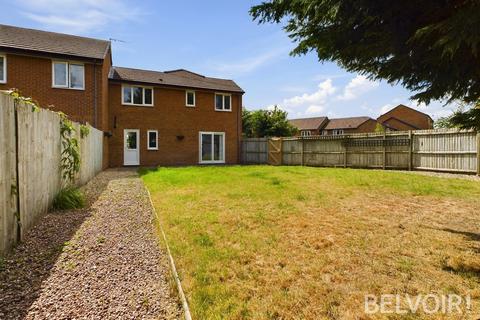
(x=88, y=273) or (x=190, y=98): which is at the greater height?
(x=190, y=98)

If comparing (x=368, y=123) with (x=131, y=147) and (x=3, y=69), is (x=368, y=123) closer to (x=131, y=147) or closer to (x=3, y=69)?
(x=131, y=147)

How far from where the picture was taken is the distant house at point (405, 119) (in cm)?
4453

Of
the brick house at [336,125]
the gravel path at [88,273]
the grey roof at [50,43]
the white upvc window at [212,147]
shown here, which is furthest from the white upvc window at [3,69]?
the brick house at [336,125]

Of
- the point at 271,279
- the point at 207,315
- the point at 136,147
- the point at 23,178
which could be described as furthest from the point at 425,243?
the point at 136,147

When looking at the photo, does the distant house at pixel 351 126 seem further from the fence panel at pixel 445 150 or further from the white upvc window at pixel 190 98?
the fence panel at pixel 445 150

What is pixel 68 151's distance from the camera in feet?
23.4

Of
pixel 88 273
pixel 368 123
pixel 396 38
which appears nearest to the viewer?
pixel 396 38

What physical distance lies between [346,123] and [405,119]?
8604mm

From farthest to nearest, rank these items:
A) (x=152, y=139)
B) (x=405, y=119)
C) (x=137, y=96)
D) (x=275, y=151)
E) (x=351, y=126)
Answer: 1. (x=351, y=126)
2. (x=405, y=119)
3. (x=275, y=151)
4. (x=152, y=139)
5. (x=137, y=96)

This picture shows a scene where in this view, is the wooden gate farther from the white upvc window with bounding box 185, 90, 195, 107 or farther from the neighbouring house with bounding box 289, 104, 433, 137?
the neighbouring house with bounding box 289, 104, 433, 137

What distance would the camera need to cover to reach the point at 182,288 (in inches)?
110

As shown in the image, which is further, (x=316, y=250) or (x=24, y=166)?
(x=24, y=166)

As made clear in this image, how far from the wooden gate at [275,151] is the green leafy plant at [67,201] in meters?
15.5

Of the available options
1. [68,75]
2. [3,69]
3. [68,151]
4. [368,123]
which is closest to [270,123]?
[68,75]
